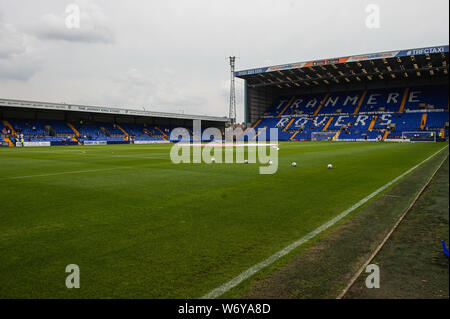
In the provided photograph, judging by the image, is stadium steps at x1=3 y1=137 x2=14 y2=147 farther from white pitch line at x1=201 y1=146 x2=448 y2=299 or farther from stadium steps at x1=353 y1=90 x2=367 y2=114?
stadium steps at x1=353 y1=90 x2=367 y2=114

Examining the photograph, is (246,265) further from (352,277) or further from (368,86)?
(368,86)

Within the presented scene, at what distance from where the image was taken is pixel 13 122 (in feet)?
155

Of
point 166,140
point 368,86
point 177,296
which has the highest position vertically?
point 368,86

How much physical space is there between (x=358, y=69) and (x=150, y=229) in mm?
60663

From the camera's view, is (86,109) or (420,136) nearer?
(420,136)

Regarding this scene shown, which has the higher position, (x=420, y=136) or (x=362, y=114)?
(x=362, y=114)

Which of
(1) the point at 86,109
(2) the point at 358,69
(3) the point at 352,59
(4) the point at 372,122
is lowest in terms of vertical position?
(4) the point at 372,122

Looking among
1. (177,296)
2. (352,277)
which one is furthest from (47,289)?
(352,277)

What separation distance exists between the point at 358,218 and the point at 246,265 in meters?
3.03

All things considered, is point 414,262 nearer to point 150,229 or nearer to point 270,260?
point 270,260

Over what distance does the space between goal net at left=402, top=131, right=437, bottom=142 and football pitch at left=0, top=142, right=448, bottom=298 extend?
46788 millimetres

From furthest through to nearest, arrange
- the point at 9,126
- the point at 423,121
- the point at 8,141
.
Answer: the point at 423,121 < the point at 9,126 < the point at 8,141

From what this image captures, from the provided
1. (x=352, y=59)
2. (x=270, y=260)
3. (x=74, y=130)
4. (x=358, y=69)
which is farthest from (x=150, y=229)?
(x=358, y=69)

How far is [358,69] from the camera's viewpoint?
5691 centimetres
